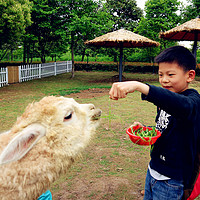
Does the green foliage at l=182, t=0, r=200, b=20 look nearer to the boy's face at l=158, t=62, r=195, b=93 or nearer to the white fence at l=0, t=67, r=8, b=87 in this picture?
the white fence at l=0, t=67, r=8, b=87

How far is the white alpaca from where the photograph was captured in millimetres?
1523

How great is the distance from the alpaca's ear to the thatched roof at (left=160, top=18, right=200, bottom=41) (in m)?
12.6

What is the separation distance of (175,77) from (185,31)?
12317mm

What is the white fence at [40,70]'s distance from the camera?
15058 mm

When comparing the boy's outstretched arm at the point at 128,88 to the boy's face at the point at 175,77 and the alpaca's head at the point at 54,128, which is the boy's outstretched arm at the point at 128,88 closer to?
the boy's face at the point at 175,77

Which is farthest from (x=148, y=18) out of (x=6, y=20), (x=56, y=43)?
(x=6, y=20)

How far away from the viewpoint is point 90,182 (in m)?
3.32

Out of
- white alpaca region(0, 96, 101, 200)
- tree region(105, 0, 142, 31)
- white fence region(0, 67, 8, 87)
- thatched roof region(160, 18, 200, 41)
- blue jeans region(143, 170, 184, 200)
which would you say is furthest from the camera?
tree region(105, 0, 142, 31)

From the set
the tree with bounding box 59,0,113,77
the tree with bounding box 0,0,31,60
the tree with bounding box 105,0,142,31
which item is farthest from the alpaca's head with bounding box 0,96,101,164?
the tree with bounding box 105,0,142,31

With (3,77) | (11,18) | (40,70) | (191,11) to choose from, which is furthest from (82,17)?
(191,11)

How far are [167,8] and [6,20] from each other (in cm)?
1635

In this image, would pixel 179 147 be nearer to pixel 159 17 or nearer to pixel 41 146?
pixel 41 146

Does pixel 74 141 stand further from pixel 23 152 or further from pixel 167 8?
pixel 167 8

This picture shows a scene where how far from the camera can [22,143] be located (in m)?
1.50
